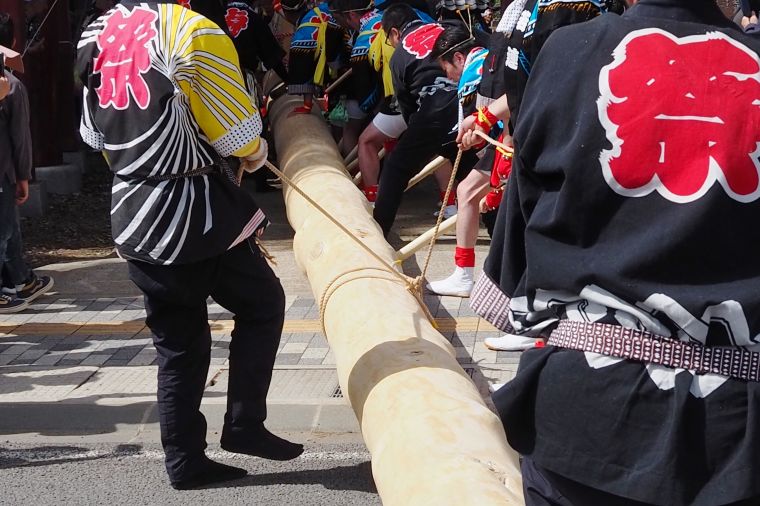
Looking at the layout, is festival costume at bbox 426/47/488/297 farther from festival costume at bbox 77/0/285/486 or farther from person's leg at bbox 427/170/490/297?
festival costume at bbox 77/0/285/486

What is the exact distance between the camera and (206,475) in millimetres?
4184

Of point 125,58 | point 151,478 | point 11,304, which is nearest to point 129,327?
point 11,304

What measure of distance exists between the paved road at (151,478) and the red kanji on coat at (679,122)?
2433mm

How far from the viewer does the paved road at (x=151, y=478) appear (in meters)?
4.12

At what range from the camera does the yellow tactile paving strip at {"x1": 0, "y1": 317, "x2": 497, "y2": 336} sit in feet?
19.6

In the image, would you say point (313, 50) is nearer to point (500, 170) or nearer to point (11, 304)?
point (11, 304)

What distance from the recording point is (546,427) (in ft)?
6.53

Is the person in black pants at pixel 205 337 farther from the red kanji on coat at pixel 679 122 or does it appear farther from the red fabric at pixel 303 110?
the red fabric at pixel 303 110

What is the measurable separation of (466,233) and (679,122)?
445 cm

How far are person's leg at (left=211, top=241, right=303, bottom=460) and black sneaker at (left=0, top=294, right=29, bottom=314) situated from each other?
2899mm

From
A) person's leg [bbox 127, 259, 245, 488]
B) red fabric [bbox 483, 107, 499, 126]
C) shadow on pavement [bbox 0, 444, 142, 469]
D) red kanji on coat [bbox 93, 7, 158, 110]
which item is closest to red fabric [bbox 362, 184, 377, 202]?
red fabric [bbox 483, 107, 499, 126]

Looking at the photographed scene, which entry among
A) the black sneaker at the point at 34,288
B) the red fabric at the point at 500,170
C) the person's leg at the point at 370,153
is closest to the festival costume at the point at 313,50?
the person's leg at the point at 370,153

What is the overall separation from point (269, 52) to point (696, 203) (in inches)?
300

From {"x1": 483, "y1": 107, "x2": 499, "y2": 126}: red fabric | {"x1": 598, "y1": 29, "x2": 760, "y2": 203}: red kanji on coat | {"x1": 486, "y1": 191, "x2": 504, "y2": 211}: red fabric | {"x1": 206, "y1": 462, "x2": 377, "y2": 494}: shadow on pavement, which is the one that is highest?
{"x1": 598, "y1": 29, "x2": 760, "y2": 203}: red kanji on coat
